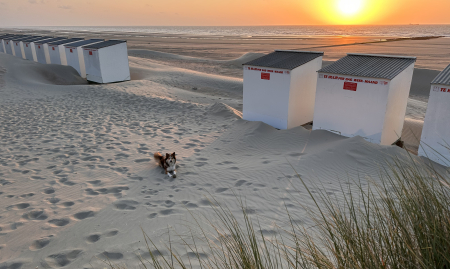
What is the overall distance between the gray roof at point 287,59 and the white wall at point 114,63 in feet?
31.5

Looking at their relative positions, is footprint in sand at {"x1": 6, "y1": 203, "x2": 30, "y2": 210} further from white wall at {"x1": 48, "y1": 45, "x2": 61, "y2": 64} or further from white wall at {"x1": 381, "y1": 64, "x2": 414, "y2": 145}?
white wall at {"x1": 48, "y1": 45, "x2": 61, "y2": 64}

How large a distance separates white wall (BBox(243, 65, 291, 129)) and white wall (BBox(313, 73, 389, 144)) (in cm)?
87

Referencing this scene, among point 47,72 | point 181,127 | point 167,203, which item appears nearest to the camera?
point 167,203

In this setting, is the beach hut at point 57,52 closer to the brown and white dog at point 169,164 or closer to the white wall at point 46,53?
the white wall at point 46,53

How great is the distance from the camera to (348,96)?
6.84 metres

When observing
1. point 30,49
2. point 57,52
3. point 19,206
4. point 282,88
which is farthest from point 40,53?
point 19,206

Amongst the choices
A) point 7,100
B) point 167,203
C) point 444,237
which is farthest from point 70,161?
point 7,100

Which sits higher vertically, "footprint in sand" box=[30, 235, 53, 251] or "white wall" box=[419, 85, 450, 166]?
"white wall" box=[419, 85, 450, 166]

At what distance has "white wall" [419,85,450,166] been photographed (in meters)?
5.60

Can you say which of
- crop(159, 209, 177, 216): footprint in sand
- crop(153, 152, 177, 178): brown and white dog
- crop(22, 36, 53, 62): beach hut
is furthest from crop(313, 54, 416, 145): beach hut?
crop(22, 36, 53, 62): beach hut

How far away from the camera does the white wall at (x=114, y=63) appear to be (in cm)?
1504

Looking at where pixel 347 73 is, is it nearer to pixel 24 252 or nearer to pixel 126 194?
pixel 126 194

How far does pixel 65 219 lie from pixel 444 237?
13.4ft

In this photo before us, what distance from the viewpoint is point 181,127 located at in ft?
27.0
